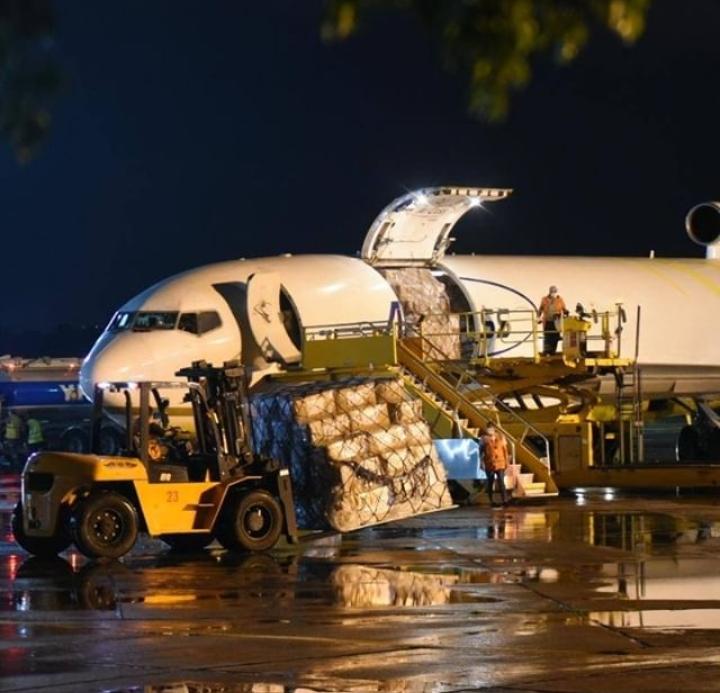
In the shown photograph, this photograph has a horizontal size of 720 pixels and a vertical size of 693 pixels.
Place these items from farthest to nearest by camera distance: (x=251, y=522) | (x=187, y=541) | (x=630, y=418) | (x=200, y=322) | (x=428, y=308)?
→ 1. (x=428, y=308)
2. (x=630, y=418)
3. (x=200, y=322)
4. (x=187, y=541)
5. (x=251, y=522)

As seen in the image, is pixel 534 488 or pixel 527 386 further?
pixel 527 386

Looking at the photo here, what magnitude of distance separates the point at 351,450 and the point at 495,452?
344cm

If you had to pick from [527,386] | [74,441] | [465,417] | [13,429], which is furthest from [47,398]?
[465,417]

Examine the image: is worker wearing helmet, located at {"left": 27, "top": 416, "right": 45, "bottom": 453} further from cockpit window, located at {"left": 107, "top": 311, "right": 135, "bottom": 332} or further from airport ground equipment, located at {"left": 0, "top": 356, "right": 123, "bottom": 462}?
cockpit window, located at {"left": 107, "top": 311, "right": 135, "bottom": 332}

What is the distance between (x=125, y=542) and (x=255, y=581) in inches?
98.5

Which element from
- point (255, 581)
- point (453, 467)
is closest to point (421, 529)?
point (453, 467)

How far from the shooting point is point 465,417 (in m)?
27.4

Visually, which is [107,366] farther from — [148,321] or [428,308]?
[428,308]

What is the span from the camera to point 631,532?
67.4 feet

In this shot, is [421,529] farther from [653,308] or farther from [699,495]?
[653,308]

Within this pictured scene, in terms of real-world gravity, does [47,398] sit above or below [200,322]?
below

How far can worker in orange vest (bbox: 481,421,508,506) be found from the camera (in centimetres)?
2488

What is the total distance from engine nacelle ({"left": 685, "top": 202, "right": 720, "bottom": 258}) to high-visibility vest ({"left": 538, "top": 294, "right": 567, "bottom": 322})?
9665 millimetres

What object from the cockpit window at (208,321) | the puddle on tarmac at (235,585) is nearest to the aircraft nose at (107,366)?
the cockpit window at (208,321)
